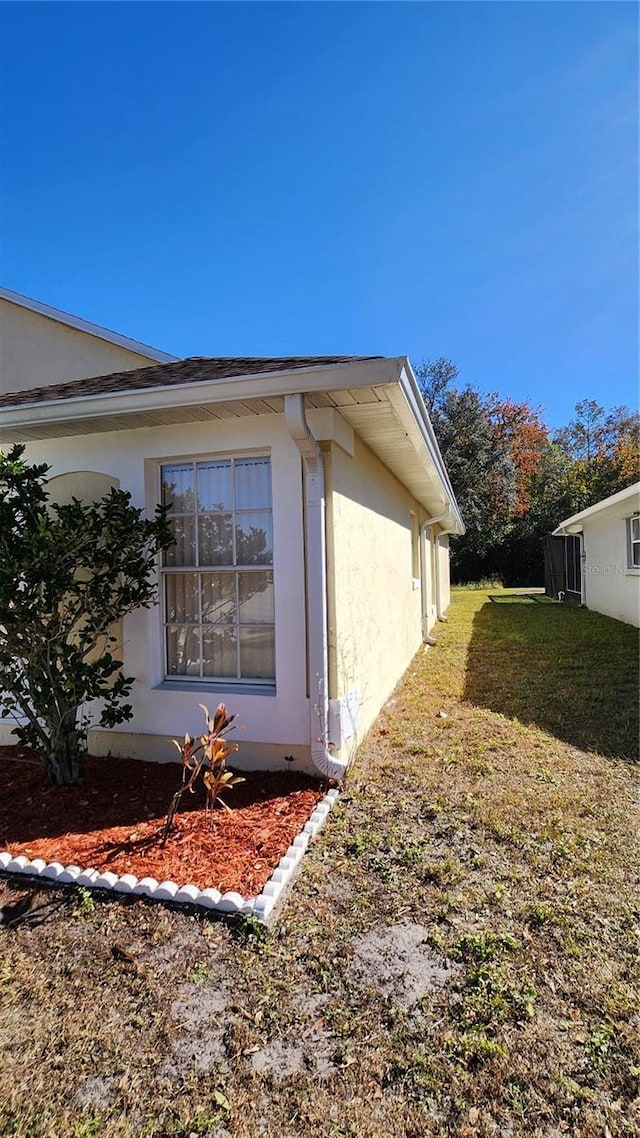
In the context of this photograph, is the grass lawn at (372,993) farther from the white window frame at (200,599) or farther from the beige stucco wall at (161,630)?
the white window frame at (200,599)

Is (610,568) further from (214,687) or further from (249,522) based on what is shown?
(214,687)

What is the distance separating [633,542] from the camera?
11656mm

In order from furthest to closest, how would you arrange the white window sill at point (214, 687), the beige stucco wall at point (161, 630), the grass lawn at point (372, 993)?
the white window sill at point (214, 687)
the beige stucco wall at point (161, 630)
the grass lawn at point (372, 993)

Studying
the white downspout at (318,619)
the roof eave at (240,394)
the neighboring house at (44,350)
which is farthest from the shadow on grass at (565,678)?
the neighboring house at (44,350)

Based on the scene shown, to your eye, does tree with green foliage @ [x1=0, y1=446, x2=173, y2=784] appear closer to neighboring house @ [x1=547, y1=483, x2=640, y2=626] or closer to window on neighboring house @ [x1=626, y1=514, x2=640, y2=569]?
neighboring house @ [x1=547, y1=483, x2=640, y2=626]

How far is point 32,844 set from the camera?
3262mm

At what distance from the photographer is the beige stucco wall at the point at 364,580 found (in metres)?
4.07

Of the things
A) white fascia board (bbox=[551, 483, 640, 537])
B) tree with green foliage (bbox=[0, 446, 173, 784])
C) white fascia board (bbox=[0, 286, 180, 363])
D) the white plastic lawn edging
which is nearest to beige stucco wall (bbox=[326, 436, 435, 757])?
the white plastic lawn edging

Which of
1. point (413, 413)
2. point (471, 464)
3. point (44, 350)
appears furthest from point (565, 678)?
point (471, 464)

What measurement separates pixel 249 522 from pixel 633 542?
1079 cm

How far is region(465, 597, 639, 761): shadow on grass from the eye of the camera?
209 inches

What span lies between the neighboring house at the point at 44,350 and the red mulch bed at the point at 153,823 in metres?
7.04

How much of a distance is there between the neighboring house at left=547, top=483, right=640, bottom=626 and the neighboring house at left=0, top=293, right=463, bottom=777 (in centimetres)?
872

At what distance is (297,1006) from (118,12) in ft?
29.2
